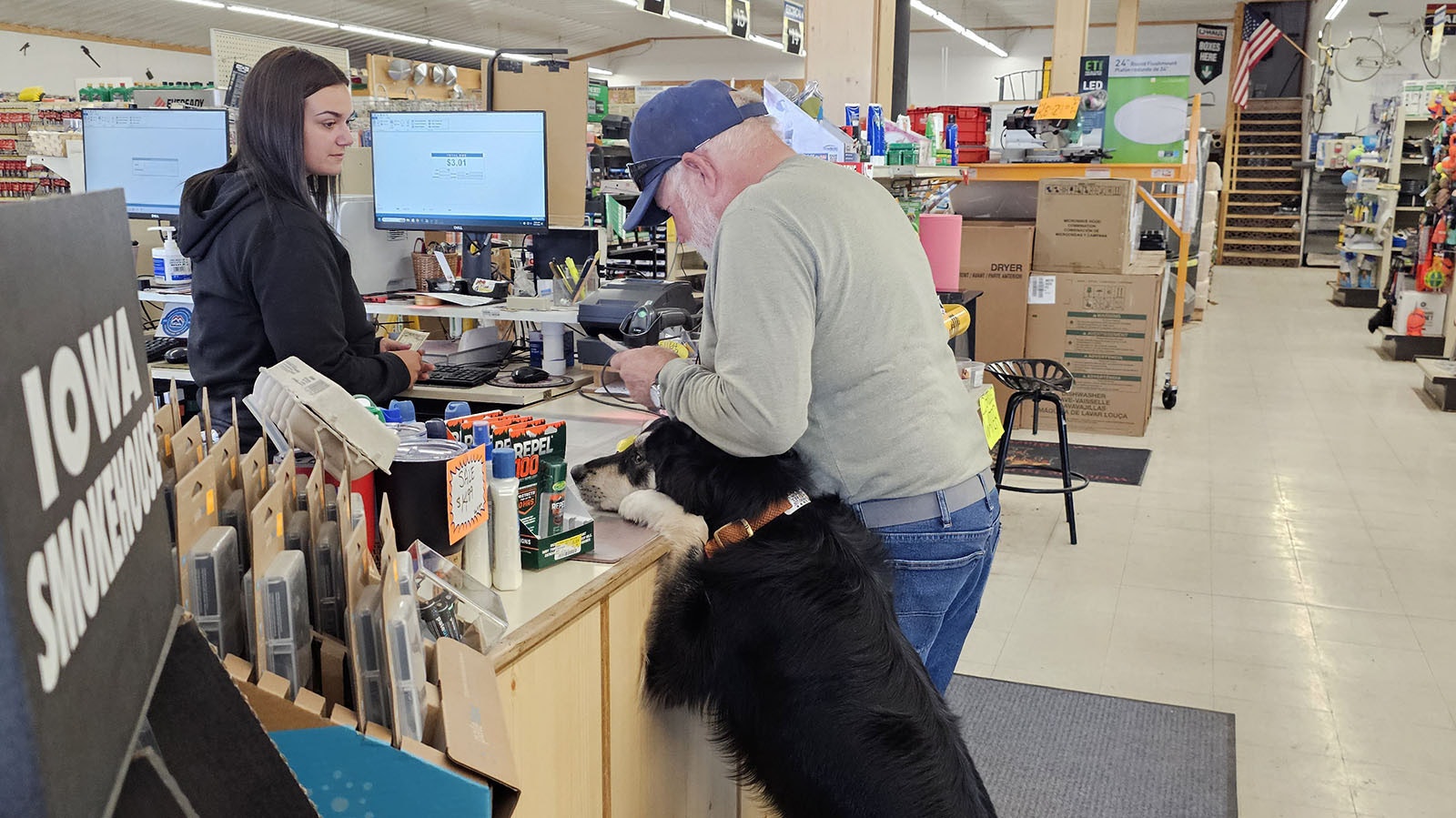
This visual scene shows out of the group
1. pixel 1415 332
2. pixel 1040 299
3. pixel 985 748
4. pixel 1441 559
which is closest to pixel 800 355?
pixel 985 748

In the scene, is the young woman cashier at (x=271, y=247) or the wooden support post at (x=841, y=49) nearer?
the young woman cashier at (x=271, y=247)

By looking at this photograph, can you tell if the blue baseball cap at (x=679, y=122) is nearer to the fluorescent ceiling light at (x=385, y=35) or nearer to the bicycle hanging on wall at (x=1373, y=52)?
the fluorescent ceiling light at (x=385, y=35)

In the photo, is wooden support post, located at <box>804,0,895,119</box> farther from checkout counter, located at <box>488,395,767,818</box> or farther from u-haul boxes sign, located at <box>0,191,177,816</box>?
u-haul boxes sign, located at <box>0,191,177,816</box>

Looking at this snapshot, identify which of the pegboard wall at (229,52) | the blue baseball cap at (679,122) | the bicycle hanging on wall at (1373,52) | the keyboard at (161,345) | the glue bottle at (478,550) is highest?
the bicycle hanging on wall at (1373,52)

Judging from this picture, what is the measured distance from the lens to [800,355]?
5.37ft

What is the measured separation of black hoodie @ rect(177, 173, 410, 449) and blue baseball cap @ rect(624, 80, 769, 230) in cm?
81

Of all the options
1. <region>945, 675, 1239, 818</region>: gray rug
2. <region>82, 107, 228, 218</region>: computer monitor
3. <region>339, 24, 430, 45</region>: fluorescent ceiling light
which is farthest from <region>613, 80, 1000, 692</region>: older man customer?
<region>339, 24, 430, 45</region>: fluorescent ceiling light

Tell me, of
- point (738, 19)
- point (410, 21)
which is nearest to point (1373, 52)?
point (738, 19)

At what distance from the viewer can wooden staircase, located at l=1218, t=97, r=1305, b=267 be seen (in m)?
17.8

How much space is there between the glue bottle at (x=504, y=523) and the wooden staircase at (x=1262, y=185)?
59.3 ft

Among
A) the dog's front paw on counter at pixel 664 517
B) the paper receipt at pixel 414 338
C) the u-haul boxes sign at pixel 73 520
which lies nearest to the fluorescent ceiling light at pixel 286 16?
the paper receipt at pixel 414 338

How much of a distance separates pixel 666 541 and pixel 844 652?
15.0 inches

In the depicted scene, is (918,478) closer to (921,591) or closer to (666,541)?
(921,591)

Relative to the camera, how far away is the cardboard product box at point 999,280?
6.14 meters
